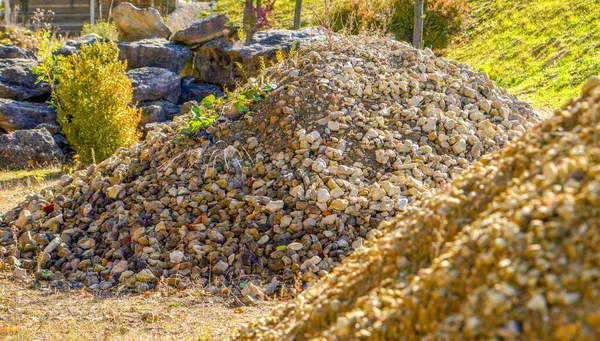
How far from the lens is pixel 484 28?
1588cm

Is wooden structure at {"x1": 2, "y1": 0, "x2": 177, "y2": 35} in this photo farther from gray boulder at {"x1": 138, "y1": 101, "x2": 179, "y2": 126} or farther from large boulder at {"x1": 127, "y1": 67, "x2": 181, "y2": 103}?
gray boulder at {"x1": 138, "y1": 101, "x2": 179, "y2": 126}

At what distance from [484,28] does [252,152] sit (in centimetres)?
1113

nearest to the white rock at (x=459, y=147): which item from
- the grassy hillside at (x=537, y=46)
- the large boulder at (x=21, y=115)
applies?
the grassy hillside at (x=537, y=46)

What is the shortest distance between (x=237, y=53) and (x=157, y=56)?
217 centimetres

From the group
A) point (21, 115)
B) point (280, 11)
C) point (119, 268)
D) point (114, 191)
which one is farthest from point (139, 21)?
point (119, 268)

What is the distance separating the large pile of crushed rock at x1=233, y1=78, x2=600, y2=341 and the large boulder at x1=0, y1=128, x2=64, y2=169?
30.5 ft

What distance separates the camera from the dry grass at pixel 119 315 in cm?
450

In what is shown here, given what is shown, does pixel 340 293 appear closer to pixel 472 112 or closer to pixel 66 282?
pixel 66 282

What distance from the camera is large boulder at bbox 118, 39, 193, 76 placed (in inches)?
580

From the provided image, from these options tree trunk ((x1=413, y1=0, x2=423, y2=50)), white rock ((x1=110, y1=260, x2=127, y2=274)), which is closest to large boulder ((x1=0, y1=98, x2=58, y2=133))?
tree trunk ((x1=413, y1=0, x2=423, y2=50))

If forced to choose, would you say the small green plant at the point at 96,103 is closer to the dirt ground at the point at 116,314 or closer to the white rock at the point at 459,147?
the dirt ground at the point at 116,314

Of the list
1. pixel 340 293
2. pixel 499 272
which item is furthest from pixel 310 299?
pixel 499 272

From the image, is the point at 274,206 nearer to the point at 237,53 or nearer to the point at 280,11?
the point at 237,53

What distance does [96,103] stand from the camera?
9938 millimetres
